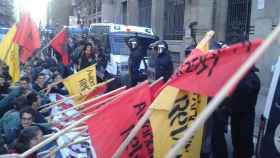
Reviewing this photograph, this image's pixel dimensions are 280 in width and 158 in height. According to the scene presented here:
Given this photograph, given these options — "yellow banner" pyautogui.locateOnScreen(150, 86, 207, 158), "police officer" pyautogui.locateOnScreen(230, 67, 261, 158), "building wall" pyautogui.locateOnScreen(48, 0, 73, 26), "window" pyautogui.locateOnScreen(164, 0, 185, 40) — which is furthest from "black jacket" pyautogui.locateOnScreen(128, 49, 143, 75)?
"building wall" pyautogui.locateOnScreen(48, 0, 73, 26)

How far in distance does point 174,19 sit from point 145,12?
4369 millimetres

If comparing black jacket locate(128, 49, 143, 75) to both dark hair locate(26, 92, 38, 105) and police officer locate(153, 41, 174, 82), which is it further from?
dark hair locate(26, 92, 38, 105)

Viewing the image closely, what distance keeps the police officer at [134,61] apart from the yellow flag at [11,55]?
4.30 meters

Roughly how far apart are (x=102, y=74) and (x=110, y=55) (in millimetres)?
1679

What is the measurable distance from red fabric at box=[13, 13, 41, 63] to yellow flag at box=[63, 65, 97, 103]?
0.98 m

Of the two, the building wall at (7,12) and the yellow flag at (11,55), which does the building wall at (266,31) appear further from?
the building wall at (7,12)

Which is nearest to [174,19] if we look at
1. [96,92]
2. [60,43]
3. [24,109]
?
[60,43]

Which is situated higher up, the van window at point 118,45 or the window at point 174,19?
the window at point 174,19

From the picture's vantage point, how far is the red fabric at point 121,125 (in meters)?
4.02

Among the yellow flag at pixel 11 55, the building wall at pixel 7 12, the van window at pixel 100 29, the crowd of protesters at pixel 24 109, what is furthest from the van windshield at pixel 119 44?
the building wall at pixel 7 12

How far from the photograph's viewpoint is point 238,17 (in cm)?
1520

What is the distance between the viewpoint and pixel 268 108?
14.9ft

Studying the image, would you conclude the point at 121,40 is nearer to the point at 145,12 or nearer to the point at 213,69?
the point at 145,12

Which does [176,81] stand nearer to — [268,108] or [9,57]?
[268,108]
